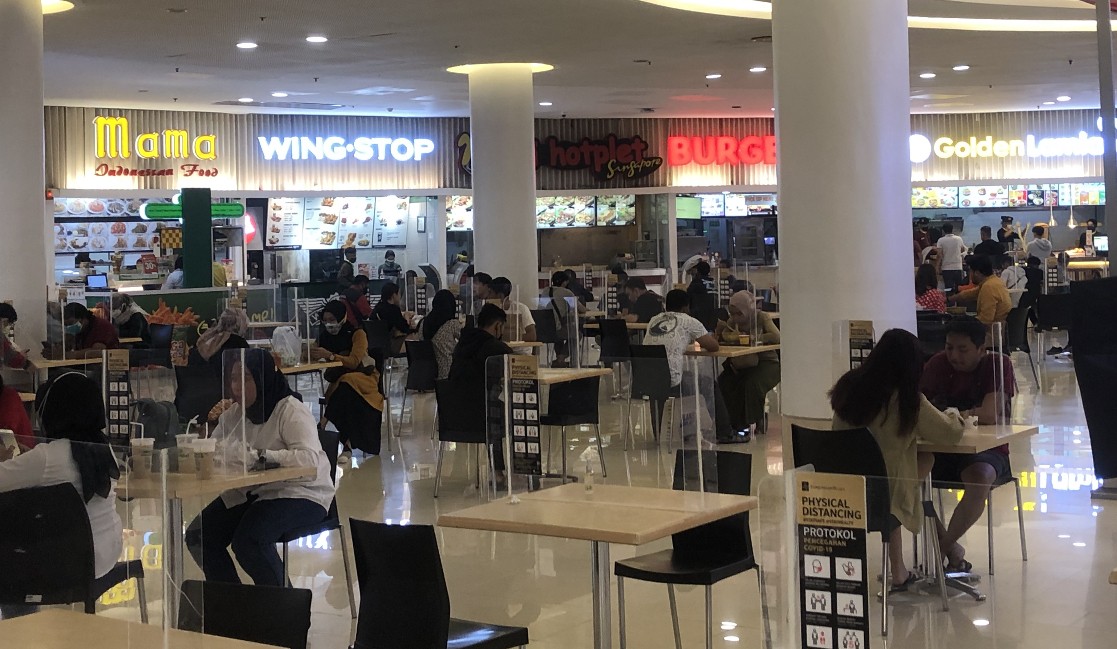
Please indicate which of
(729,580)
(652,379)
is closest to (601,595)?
(729,580)

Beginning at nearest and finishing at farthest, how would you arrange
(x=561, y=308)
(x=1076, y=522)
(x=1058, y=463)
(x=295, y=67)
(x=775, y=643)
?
1. (x=775, y=643)
2. (x=1076, y=522)
3. (x=1058, y=463)
4. (x=561, y=308)
5. (x=295, y=67)

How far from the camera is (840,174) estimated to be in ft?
22.5

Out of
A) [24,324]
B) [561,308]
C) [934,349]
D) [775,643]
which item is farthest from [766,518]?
[561,308]

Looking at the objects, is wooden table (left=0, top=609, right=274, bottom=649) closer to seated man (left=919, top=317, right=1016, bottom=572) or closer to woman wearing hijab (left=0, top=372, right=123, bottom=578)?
woman wearing hijab (left=0, top=372, right=123, bottom=578)

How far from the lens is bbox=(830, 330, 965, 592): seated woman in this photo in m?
4.92

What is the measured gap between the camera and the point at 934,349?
7082 millimetres

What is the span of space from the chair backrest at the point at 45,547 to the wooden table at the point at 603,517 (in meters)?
1.14

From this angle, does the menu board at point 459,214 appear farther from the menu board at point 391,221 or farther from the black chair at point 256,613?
the black chair at point 256,613

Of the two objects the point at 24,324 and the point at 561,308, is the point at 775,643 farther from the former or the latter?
the point at 561,308

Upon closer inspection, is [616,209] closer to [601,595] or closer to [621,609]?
[621,609]

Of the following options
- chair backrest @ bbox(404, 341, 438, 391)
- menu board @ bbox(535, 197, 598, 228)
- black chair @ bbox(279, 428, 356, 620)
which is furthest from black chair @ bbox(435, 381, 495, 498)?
menu board @ bbox(535, 197, 598, 228)

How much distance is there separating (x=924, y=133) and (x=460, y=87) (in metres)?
9.55

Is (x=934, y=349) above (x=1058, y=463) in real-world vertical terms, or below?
above

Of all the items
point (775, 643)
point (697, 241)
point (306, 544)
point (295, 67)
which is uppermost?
point (295, 67)
